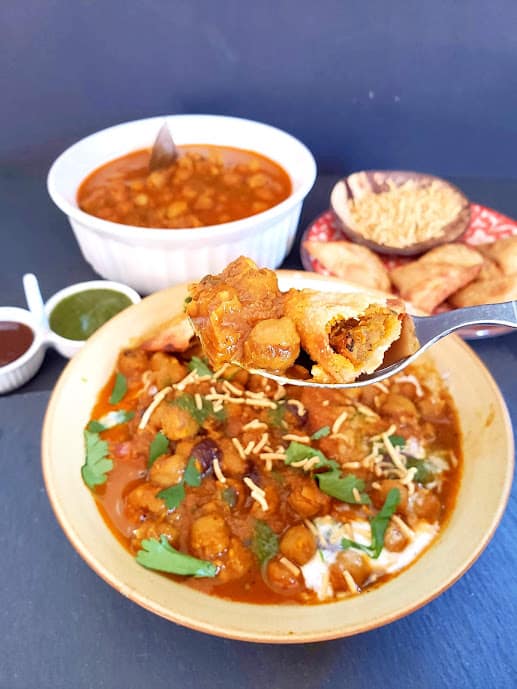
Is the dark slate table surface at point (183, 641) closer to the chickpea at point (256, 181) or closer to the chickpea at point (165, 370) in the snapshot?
the chickpea at point (165, 370)

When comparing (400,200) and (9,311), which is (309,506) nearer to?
(9,311)

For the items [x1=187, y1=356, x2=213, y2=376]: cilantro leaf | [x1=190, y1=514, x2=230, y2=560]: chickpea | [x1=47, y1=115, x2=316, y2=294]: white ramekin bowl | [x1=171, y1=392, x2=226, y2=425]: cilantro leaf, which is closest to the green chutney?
[x1=47, y1=115, x2=316, y2=294]: white ramekin bowl

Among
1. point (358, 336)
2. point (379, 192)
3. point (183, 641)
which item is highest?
point (358, 336)

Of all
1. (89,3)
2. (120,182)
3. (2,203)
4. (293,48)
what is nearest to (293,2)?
(293,48)

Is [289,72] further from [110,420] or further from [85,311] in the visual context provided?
[110,420]

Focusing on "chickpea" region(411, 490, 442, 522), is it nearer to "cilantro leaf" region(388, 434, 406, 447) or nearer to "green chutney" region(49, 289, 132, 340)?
"cilantro leaf" region(388, 434, 406, 447)

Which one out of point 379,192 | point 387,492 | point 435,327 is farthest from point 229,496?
point 379,192

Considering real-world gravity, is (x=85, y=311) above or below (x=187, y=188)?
below
